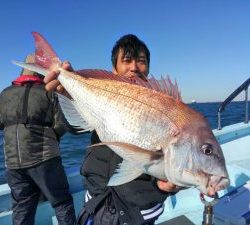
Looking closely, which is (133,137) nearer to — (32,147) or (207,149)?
(207,149)

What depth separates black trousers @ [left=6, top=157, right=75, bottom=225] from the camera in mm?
3787

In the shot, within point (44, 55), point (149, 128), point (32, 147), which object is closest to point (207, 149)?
point (149, 128)

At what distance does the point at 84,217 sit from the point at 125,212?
13.7 inches

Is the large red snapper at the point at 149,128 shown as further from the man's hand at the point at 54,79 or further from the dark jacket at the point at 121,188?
the dark jacket at the point at 121,188

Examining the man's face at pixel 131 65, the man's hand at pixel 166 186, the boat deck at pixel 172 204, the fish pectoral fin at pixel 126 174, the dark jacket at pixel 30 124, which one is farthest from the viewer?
the boat deck at pixel 172 204

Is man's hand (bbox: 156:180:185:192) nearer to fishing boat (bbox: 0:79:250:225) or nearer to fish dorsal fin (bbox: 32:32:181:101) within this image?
fish dorsal fin (bbox: 32:32:181:101)

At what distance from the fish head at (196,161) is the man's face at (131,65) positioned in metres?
0.72

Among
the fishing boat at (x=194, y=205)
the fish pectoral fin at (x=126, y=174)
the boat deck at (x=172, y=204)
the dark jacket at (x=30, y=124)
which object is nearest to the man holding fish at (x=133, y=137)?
the fish pectoral fin at (x=126, y=174)

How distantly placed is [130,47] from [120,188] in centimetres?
100

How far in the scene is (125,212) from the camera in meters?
2.17

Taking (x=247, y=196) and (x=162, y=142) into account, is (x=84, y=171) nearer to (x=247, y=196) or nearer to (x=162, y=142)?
(x=162, y=142)

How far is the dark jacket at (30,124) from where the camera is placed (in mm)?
3752

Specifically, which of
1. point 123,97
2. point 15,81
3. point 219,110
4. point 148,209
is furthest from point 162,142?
point 219,110

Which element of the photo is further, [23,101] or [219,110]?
[219,110]
